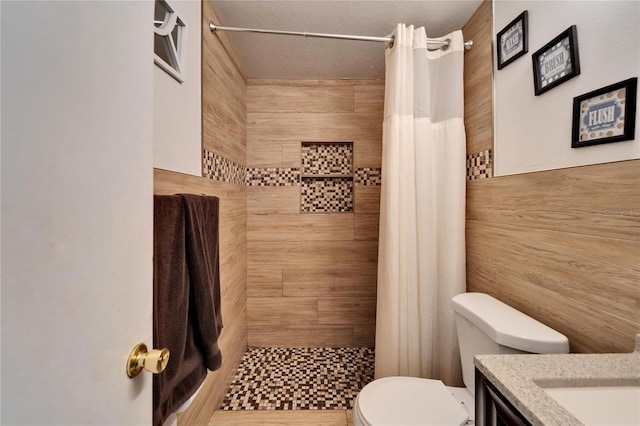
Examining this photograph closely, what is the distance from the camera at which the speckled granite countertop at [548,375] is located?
0.58 m

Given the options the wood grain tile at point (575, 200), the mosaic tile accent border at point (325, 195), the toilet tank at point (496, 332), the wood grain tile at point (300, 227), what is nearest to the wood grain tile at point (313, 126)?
the mosaic tile accent border at point (325, 195)

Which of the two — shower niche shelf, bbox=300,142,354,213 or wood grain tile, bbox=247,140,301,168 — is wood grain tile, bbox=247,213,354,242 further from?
wood grain tile, bbox=247,140,301,168

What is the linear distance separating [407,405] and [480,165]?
4.01ft

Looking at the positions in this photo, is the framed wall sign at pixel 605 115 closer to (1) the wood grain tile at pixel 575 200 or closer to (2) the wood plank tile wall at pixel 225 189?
(1) the wood grain tile at pixel 575 200

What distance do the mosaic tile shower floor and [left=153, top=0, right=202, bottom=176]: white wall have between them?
4.67ft

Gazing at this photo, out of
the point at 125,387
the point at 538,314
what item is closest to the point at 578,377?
the point at 538,314

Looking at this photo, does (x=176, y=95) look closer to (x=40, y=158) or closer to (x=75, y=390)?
(x=40, y=158)

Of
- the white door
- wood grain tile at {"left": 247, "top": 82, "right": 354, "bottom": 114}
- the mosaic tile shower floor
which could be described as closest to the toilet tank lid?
the mosaic tile shower floor

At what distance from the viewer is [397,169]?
1.54m

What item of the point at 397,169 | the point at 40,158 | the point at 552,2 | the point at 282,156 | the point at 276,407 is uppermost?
the point at 552,2

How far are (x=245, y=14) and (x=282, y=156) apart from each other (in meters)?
0.97

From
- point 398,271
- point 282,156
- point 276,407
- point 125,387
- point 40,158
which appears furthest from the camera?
point 282,156

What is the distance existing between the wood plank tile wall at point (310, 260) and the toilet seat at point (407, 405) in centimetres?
101

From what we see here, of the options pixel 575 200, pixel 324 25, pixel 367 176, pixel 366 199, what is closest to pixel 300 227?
pixel 366 199
